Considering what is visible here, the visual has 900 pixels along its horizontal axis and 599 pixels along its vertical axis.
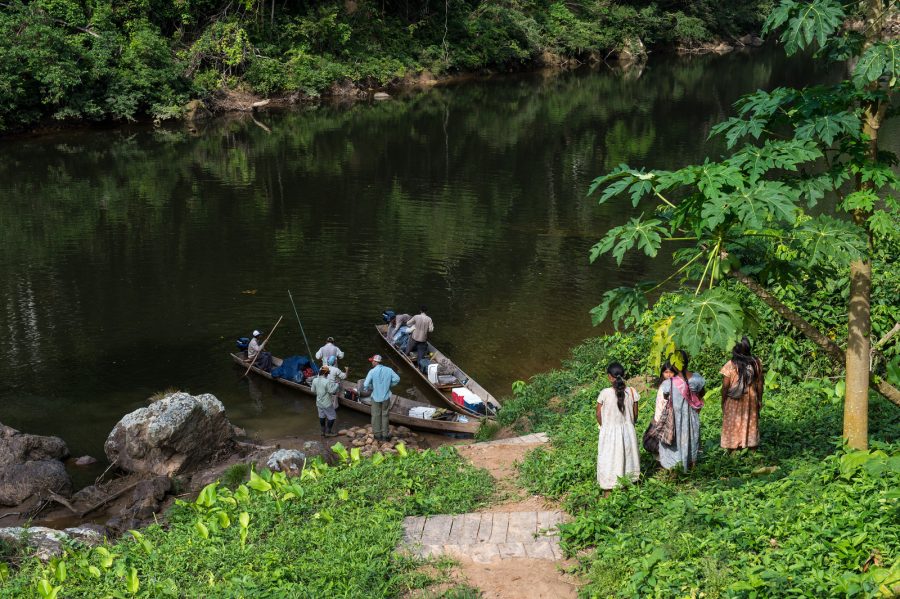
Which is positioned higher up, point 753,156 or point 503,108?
point 753,156

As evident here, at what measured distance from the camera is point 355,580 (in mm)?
7645

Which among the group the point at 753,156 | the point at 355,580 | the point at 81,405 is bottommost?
the point at 81,405

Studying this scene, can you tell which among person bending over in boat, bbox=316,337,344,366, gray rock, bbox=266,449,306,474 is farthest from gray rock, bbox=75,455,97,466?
person bending over in boat, bbox=316,337,344,366

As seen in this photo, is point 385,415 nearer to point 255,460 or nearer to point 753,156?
point 255,460

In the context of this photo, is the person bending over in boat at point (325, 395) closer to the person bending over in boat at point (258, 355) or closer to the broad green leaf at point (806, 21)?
the person bending over in boat at point (258, 355)

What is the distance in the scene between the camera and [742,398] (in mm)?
8977

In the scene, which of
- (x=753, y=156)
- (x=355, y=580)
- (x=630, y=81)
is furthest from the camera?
(x=630, y=81)

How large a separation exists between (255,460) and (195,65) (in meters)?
34.4

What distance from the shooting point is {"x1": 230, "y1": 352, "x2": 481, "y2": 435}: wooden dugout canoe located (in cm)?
1499

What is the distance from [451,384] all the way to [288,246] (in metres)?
9.69

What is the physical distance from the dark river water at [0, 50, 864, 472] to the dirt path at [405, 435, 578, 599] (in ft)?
24.7

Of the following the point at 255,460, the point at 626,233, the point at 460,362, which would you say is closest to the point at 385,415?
the point at 255,460

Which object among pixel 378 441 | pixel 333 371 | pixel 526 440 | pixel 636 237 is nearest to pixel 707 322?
pixel 636 237

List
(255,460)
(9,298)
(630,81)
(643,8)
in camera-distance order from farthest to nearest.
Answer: (643,8) < (630,81) < (9,298) < (255,460)
